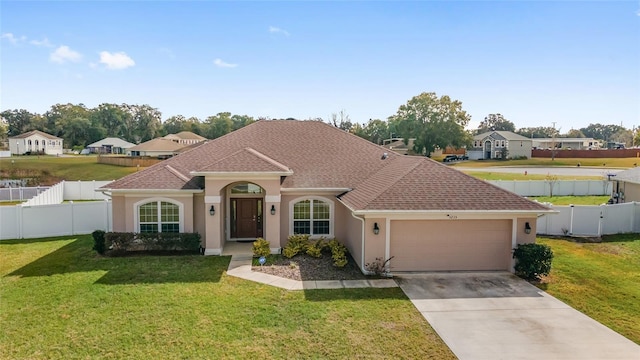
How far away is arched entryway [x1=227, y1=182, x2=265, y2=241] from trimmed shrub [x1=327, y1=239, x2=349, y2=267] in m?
4.03

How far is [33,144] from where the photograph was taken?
2899 inches

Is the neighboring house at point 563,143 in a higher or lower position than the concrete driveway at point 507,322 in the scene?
higher

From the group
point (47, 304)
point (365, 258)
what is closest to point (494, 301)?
point (365, 258)

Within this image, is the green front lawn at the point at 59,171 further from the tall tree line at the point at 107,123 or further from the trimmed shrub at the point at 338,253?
the tall tree line at the point at 107,123

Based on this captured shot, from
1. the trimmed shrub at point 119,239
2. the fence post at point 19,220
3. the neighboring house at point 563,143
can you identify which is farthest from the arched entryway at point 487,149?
the fence post at point 19,220

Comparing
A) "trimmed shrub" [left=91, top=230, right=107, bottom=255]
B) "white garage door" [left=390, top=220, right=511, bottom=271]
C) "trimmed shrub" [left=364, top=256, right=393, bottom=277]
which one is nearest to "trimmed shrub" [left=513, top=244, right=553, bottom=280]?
"white garage door" [left=390, top=220, right=511, bottom=271]

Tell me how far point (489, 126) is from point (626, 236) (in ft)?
443

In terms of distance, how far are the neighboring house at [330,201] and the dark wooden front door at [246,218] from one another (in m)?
0.05

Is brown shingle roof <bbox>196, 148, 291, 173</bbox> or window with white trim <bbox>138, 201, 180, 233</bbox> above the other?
brown shingle roof <bbox>196, 148, 291, 173</bbox>

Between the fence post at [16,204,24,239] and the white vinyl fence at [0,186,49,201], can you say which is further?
the white vinyl fence at [0,186,49,201]

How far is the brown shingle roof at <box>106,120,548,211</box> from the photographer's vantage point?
1341 cm

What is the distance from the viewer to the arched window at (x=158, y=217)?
15.9 m

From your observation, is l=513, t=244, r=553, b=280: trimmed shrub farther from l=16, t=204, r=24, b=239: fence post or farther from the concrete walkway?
l=16, t=204, r=24, b=239: fence post

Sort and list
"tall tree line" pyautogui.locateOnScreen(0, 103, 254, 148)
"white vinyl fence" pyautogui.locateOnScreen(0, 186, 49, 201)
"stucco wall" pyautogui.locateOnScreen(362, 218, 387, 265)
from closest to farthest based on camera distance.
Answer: "stucco wall" pyautogui.locateOnScreen(362, 218, 387, 265)
"white vinyl fence" pyautogui.locateOnScreen(0, 186, 49, 201)
"tall tree line" pyautogui.locateOnScreen(0, 103, 254, 148)
